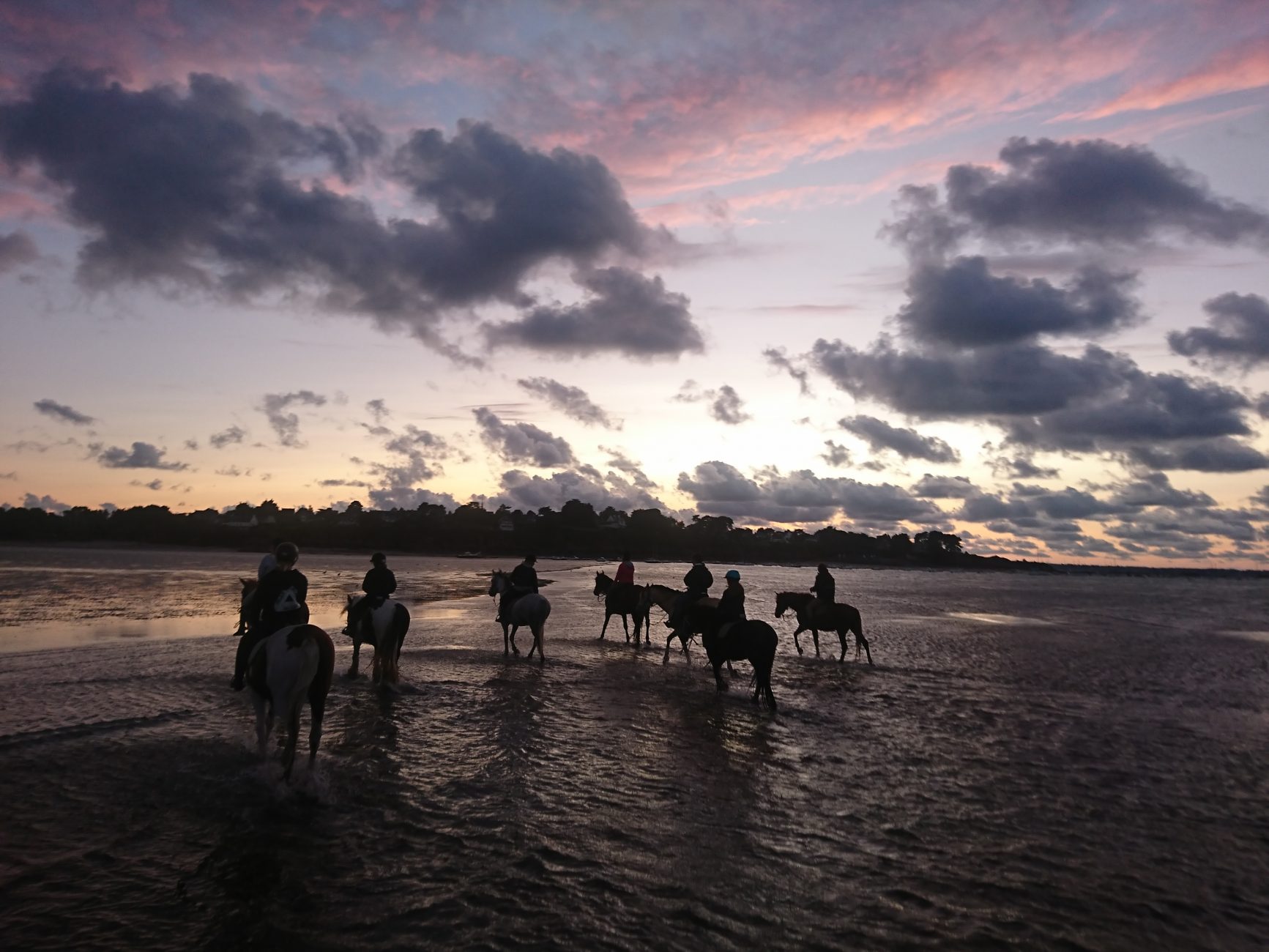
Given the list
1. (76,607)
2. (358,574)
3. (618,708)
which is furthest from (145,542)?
(618,708)

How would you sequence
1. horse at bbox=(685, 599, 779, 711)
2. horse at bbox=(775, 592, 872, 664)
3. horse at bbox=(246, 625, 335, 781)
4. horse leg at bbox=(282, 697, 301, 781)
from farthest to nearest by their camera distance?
horse at bbox=(775, 592, 872, 664)
horse at bbox=(685, 599, 779, 711)
horse at bbox=(246, 625, 335, 781)
horse leg at bbox=(282, 697, 301, 781)

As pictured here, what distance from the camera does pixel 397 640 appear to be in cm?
1308

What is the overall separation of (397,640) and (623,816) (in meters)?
7.36

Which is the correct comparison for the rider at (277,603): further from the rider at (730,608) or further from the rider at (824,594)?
the rider at (824,594)

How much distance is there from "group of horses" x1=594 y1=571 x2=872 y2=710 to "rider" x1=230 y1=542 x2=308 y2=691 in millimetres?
7573

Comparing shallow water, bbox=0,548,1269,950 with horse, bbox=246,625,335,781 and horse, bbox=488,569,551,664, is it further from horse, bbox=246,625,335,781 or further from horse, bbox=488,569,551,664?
horse, bbox=488,569,551,664

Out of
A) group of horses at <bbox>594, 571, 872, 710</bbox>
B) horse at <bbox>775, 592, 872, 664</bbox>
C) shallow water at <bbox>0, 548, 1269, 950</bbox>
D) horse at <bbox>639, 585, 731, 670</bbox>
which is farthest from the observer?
horse at <bbox>775, 592, 872, 664</bbox>

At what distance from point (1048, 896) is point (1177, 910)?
96cm

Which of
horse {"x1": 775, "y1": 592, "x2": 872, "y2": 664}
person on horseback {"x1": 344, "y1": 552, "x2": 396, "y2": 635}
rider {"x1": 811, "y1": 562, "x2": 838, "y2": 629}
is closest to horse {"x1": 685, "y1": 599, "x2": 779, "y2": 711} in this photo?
person on horseback {"x1": 344, "y1": 552, "x2": 396, "y2": 635}

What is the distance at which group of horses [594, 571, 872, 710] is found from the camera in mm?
12852

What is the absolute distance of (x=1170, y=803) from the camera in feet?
27.1

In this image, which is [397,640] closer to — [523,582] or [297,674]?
[523,582]

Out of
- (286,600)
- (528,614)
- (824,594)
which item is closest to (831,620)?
(824,594)

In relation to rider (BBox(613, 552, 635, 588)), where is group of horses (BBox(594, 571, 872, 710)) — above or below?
below
